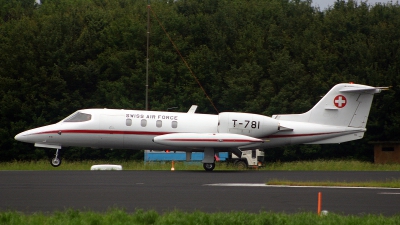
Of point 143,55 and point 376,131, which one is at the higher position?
point 143,55

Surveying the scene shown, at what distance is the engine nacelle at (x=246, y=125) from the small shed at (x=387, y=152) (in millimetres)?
12450

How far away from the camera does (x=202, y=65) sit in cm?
5438

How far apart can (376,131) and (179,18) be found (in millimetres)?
19035

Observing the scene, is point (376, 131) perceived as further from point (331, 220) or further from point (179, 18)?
point (331, 220)

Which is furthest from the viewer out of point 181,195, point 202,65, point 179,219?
point 202,65

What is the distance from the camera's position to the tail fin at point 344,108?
31109 mm

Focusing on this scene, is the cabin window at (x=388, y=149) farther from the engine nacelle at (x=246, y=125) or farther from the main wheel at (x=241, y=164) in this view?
the engine nacelle at (x=246, y=125)

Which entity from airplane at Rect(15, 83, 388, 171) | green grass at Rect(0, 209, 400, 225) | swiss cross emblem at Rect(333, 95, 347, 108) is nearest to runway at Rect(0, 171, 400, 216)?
green grass at Rect(0, 209, 400, 225)

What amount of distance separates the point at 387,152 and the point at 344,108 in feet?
36.6

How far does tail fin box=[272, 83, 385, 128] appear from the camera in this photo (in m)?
31.1

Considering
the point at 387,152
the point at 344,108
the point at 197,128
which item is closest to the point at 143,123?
the point at 197,128

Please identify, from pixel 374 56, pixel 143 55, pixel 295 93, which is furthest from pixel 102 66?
pixel 374 56

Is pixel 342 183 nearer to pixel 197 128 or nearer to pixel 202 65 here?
pixel 197 128

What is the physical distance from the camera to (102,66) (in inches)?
2174
